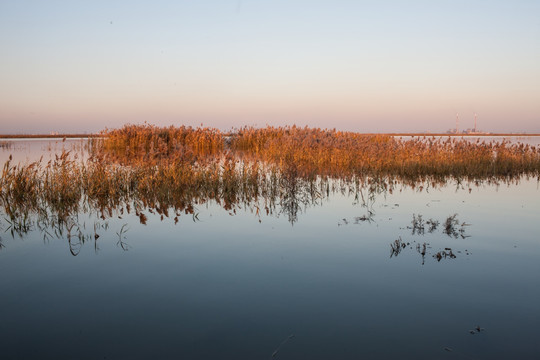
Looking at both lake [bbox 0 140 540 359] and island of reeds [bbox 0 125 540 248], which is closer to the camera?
lake [bbox 0 140 540 359]

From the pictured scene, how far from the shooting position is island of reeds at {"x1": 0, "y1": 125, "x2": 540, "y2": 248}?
9.89 meters

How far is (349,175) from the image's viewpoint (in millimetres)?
15242

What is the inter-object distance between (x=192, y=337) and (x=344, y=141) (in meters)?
18.4

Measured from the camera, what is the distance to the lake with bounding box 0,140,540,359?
3770mm

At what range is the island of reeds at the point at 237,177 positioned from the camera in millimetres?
A: 9891

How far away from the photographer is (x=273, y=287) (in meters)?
5.07

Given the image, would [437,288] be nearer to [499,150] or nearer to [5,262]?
[5,262]

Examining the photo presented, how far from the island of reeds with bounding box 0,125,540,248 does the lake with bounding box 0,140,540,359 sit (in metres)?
0.85

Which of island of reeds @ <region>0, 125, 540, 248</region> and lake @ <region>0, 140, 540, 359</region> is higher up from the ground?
island of reeds @ <region>0, 125, 540, 248</region>

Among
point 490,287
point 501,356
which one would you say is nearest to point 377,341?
point 501,356

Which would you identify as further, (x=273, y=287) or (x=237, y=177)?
(x=237, y=177)

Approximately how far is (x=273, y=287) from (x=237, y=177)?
7.78 meters

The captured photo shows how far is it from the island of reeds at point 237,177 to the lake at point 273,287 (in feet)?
2.79

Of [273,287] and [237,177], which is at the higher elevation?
[237,177]
